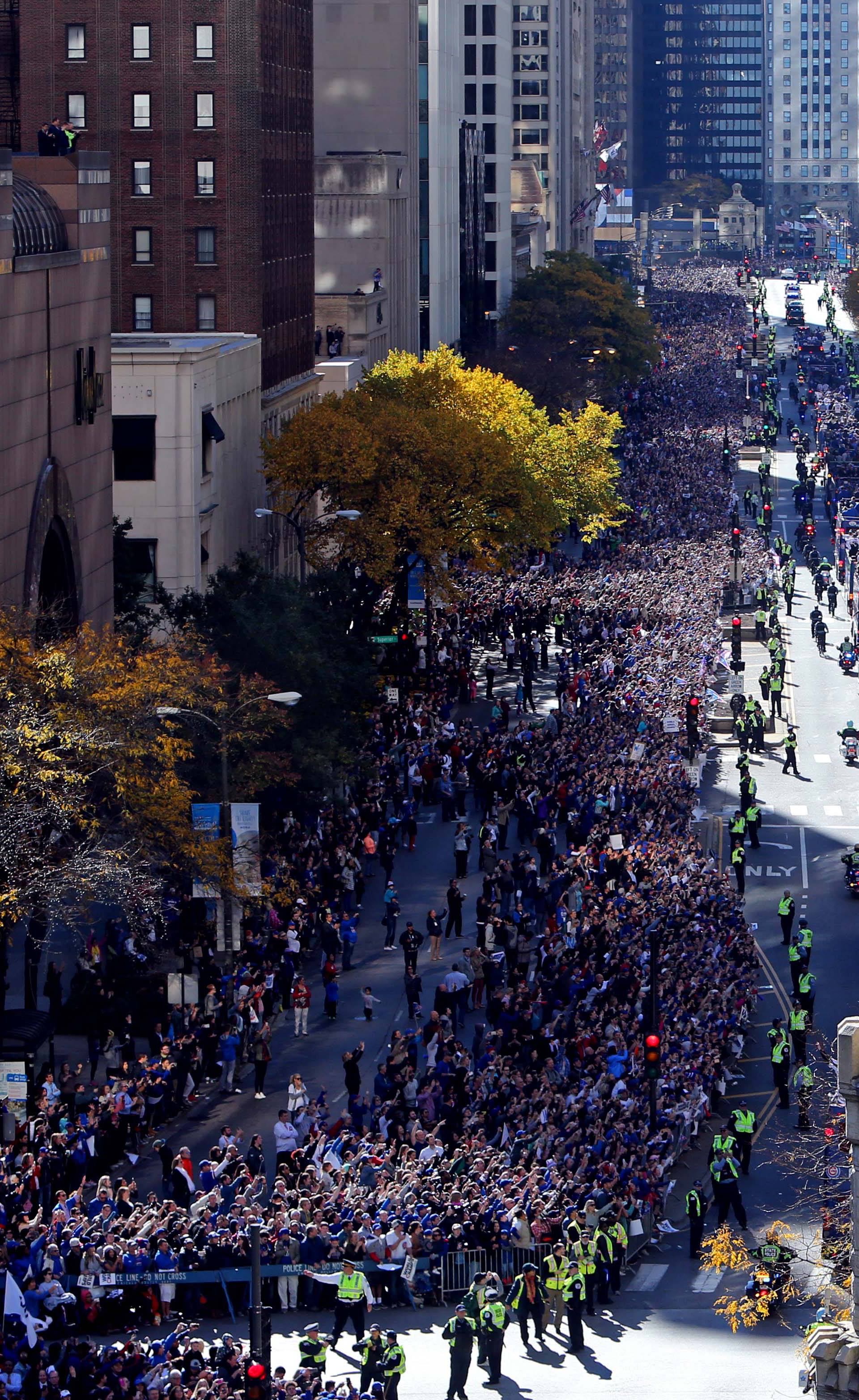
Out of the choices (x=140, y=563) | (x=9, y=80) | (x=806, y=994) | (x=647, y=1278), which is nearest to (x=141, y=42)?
A: (x=9, y=80)

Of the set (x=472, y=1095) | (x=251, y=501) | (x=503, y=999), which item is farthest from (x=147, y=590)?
(x=472, y=1095)

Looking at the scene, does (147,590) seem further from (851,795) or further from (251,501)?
(851,795)

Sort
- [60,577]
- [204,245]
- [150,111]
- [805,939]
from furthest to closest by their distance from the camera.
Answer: [204,245] < [150,111] < [60,577] < [805,939]

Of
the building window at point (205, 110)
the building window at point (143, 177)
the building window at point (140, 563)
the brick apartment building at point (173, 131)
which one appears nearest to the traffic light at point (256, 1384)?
the building window at point (140, 563)

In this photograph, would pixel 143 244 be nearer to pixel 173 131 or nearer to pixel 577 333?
pixel 173 131

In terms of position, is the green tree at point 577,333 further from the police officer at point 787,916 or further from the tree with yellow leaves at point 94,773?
the tree with yellow leaves at point 94,773

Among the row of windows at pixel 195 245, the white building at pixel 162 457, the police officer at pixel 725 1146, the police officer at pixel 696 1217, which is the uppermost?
the row of windows at pixel 195 245
